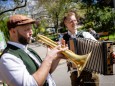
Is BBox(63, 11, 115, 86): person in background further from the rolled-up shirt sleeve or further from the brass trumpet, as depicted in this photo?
the rolled-up shirt sleeve

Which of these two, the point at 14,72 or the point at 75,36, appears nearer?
the point at 14,72

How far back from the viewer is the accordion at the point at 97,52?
4.31m

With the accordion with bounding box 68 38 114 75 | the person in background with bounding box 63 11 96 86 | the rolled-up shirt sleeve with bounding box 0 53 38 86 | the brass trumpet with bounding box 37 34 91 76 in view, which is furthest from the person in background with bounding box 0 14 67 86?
the person in background with bounding box 63 11 96 86

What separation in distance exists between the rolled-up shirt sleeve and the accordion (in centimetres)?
157

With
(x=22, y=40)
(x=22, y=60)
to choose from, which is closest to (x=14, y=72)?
(x=22, y=60)

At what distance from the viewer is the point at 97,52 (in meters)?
4.52

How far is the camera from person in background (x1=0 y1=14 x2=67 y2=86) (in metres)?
2.94

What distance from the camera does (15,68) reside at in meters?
2.97

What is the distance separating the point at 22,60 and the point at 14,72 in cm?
17

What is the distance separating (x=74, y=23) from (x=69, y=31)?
0.15 m

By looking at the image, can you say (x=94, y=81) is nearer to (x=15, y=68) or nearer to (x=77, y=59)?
(x=77, y=59)

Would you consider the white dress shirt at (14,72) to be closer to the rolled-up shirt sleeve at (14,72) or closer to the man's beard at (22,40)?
the rolled-up shirt sleeve at (14,72)

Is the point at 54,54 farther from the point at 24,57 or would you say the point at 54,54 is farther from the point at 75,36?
the point at 75,36

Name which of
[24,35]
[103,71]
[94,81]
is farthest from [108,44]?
[24,35]
